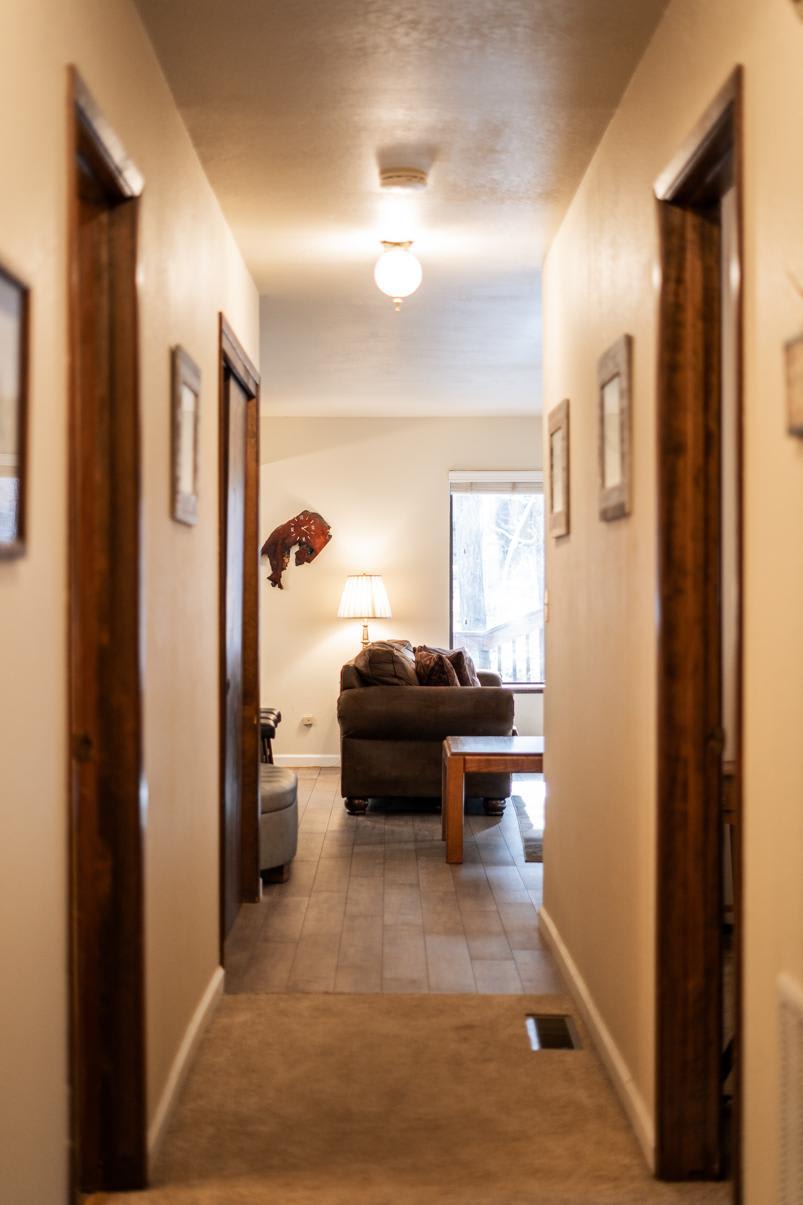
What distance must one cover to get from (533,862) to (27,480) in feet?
14.0

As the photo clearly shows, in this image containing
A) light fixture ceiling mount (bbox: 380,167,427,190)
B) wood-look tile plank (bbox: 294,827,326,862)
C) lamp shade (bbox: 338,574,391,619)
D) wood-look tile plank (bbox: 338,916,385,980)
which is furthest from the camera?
lamp shade (bbox: 338,574,391,619)

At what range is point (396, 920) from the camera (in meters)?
4.46

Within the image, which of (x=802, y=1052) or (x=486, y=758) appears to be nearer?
(x=802, y=1052)

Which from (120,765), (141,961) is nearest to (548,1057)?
(141,961)

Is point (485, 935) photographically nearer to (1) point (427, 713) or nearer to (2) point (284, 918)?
(2) point (284, 918)

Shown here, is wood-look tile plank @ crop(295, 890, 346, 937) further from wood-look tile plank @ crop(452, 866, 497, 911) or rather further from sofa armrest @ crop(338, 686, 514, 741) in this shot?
sofa armrest @ crop(338, 686, 514, 741)

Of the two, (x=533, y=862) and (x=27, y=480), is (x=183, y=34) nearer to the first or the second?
(x=27, y=480)

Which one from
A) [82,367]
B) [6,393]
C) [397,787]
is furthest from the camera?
[397,787]

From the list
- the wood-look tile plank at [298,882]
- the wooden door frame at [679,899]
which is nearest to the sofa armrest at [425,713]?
the wood-look tile plank at [298,882]

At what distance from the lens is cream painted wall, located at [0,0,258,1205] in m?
1.57

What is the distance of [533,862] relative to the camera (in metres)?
5.48

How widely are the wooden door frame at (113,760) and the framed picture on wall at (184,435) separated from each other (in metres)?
0.43

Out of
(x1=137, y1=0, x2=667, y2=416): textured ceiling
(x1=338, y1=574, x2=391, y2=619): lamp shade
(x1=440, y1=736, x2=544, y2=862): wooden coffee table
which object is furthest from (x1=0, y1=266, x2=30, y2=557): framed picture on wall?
(x1=338, y1=574, x2=391, y2=619): lamp shade

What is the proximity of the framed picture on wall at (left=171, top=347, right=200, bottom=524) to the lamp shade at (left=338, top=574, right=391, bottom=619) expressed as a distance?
502 centimetres
